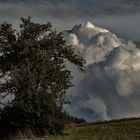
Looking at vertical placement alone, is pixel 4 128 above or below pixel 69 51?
below

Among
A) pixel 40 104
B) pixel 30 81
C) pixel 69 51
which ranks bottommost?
pixel 40 104

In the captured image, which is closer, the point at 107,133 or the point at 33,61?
the point at 107,133

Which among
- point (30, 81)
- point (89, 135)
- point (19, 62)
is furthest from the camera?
point (19, 62)

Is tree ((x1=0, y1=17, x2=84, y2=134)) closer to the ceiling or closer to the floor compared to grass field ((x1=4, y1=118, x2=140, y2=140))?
closer to the ceiling

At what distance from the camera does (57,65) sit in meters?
69.7

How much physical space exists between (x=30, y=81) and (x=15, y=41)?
8.48 meters

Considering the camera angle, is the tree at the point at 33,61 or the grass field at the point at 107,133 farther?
the tree at the point at 33,61

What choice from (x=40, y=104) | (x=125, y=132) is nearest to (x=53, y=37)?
(x=40, y=104)

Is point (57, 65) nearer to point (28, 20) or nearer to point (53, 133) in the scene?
point (28, 20)

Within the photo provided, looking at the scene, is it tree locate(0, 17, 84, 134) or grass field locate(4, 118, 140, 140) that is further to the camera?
tree locate(0, 17, 84, 134)

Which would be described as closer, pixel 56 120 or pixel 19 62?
pixel 56 120

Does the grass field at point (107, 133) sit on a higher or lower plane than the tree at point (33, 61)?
lower

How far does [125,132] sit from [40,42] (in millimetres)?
26642

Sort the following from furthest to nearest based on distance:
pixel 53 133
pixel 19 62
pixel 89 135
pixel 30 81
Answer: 1. pixel 19 62
2. pixel 30 81
3. pixel 53 133
4. pixel 89 135
